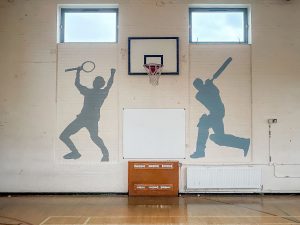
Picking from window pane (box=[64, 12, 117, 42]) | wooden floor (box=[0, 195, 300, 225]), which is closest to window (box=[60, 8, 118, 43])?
window pane (box=[64, 12, 117, 42])

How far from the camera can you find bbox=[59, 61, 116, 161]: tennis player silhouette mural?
716cm

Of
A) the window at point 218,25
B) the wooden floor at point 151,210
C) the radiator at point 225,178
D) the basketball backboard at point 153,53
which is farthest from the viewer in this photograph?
the window at point 218,25

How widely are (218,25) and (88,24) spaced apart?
8.54ft

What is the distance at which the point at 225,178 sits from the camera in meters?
7.06

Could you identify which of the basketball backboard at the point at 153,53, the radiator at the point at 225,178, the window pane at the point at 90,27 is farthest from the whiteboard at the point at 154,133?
the window pane at the point at 90,27

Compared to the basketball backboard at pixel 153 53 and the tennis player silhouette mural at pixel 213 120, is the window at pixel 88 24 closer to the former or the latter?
the basketball backboard at pixel 153 53

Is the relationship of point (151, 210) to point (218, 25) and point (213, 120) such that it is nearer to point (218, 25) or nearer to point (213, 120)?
point (213, 120)

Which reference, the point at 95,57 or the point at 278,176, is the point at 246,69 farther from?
the point at 95,57

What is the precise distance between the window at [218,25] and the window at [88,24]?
5.24ft

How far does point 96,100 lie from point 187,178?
2.30m

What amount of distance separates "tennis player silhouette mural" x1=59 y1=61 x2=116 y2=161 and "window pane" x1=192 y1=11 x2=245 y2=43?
1.89 meters

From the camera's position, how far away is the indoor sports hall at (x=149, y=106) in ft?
23.3

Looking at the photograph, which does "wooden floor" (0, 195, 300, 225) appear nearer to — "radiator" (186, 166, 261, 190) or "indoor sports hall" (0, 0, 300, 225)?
"radiator" (186, 166, 261, 190)

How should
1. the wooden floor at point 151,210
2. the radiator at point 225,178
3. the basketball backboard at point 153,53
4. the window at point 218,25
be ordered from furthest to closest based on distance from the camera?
1. the window at point 218,25
2. the basketball backboard at point 153,53
3. the radiator at point 225,178
4. the wooden floor at point 151,210
